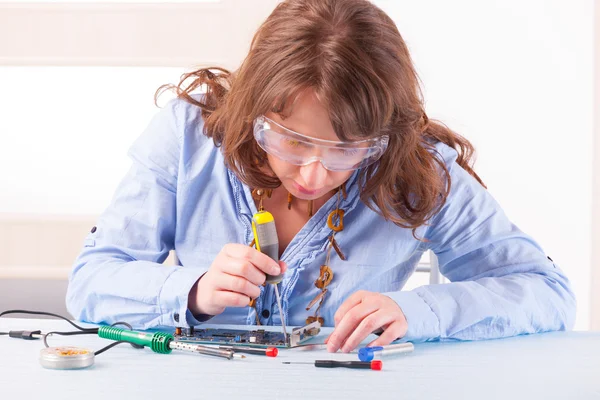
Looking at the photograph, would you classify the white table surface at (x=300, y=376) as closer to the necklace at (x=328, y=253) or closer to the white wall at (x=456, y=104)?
the necklace at (x=328, y=253)

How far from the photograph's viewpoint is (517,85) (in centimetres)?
315

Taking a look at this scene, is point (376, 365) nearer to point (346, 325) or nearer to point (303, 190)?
point (346, 325)

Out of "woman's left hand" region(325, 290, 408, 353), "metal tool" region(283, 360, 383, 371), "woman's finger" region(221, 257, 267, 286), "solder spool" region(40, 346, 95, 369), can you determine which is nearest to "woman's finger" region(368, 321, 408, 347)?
"woman's left hand" region(325, 290, 408, 353)

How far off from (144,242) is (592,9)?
7.81 feet

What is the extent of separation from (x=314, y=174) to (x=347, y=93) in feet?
0.51

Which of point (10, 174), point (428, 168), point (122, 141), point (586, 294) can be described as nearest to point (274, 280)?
point (428, 168)

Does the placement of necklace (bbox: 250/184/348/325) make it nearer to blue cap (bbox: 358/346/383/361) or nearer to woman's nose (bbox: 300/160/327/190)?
woman's nose (bbox: 300/160/327/190)

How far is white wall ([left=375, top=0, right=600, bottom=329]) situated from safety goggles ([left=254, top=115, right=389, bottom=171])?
1.85 m

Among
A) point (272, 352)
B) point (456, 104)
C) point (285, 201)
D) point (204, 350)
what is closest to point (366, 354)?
point (272, 352)

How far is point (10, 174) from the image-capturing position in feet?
10.1

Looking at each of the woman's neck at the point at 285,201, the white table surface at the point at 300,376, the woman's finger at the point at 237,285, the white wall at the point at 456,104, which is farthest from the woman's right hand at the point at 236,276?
the white wall at the point at 456,104

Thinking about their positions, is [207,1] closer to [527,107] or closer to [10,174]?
[10,174]

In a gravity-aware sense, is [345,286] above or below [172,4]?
below

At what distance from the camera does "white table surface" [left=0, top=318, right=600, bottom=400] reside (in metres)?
1.03
